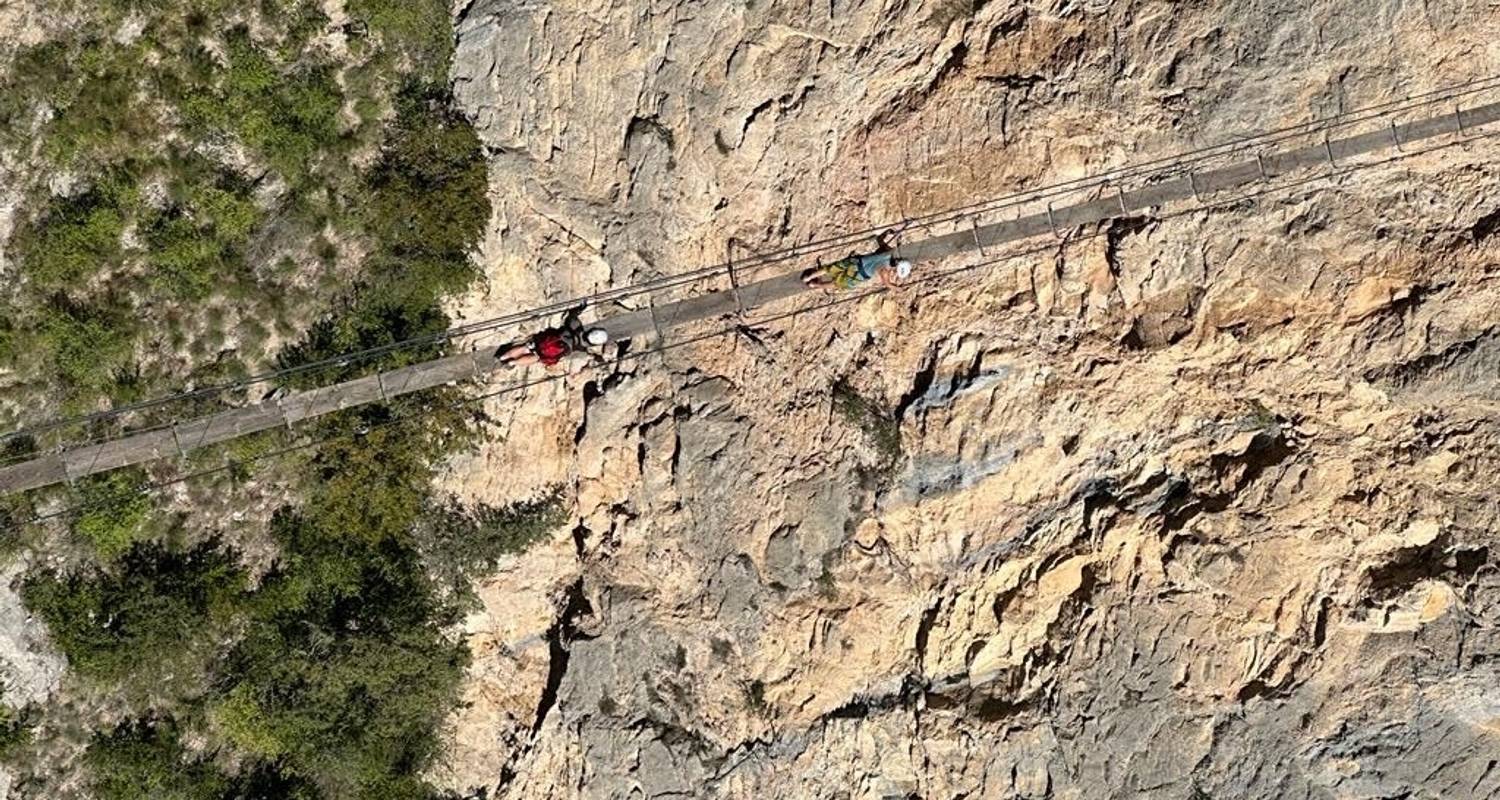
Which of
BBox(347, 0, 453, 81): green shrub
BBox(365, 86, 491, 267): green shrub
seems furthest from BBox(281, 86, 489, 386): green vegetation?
BBox(347, 0, 453, 81): green shrub

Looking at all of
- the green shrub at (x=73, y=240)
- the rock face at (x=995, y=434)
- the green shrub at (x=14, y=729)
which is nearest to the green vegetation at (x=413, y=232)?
the rock face at (x=995, y=434)

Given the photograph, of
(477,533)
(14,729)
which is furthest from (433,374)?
(14,729)

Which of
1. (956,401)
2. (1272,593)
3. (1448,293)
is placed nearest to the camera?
(1448,293)

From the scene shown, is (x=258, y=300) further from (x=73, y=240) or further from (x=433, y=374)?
(x=433, y=374)

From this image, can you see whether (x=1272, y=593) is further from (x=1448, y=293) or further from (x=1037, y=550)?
(x=1448, y=293)

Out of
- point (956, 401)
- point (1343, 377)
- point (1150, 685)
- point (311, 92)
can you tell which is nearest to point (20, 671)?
point (311, 92)

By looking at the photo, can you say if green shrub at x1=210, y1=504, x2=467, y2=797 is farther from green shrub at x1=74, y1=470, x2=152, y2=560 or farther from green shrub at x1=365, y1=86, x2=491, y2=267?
green shrub at x1=365, y1=86, x2=491, y2=267

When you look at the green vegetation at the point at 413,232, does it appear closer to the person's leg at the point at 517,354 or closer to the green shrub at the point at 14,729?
the person's leg at the point at 517,354
